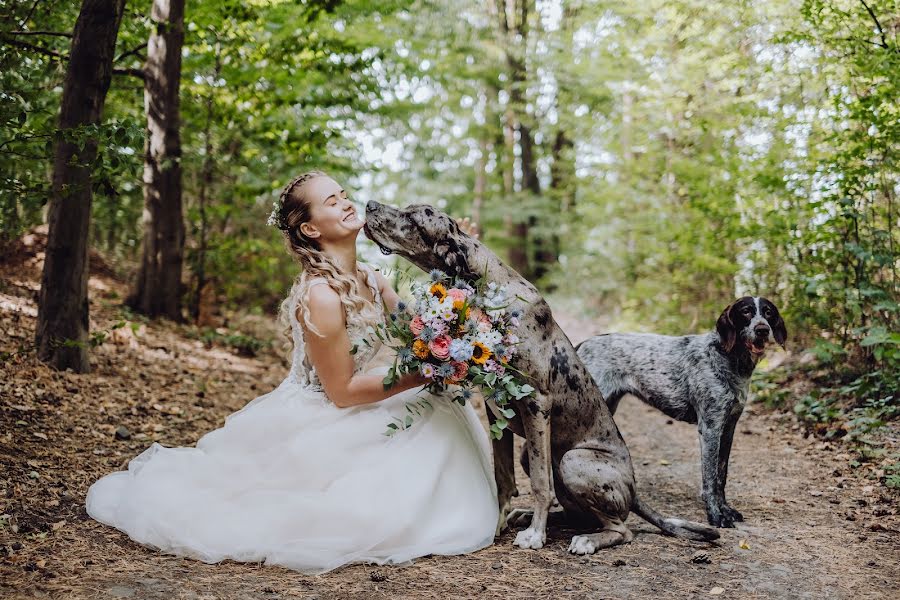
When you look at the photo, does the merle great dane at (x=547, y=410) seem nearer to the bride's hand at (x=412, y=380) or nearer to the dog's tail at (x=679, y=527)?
the dog's tail at (x=679, y=527)

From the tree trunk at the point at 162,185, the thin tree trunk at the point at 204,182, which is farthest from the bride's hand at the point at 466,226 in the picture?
the thin tree trunk at the point at 204,182

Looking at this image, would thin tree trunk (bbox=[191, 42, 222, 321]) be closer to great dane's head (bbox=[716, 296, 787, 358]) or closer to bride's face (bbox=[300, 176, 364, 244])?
bride's face (bbox=[300, 176, 364, 244])

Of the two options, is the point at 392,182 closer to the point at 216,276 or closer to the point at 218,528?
the point at 216,276

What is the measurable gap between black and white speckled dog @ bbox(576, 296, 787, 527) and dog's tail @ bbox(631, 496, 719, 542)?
519mm

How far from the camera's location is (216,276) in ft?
36.1

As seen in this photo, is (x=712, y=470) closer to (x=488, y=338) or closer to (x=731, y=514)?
(x=731, y=514)

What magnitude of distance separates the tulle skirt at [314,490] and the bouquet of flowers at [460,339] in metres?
0.24

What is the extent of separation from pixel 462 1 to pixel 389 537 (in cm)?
1681

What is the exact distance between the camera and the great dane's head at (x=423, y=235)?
3.78m

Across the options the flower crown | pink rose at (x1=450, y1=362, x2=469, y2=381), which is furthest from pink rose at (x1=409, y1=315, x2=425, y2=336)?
the flower crown

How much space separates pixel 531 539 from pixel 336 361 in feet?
4.70

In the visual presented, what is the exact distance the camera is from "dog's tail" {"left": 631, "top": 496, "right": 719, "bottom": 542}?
3.92 metres

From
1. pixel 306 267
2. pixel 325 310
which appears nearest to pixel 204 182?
pixel 306 267

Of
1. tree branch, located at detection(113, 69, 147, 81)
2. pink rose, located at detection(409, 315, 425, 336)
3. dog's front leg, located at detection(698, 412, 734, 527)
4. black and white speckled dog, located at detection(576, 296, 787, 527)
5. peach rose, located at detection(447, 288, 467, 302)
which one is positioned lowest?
dog's front leg, located at detection(698, 412, 734, 527)
